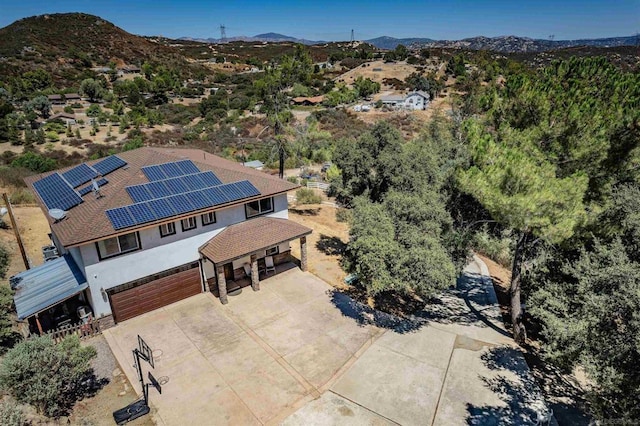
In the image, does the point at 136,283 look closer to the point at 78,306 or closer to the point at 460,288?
the point at 78,306

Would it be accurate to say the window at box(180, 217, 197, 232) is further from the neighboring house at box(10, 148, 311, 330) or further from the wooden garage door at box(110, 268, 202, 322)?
the wooden garage door at box(110, 268, 202, 322)

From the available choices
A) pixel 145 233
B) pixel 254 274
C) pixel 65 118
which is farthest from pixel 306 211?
pixel 65 118

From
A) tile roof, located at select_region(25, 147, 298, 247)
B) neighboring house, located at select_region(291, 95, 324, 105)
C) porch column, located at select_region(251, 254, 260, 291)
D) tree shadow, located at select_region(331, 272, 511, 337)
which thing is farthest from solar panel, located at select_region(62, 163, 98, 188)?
neighboring house, located at select_region(291, 95, 324, 105)

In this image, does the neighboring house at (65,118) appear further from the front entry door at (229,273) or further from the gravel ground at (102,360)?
the gravel ground at (102,360)

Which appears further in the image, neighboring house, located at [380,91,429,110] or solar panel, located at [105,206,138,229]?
neighboring house, located at [380,91,429,110]

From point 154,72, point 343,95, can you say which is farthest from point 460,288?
point 154,72

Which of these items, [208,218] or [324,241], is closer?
A: [208,218]

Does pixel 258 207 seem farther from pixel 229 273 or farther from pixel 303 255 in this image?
pixel 229 273
